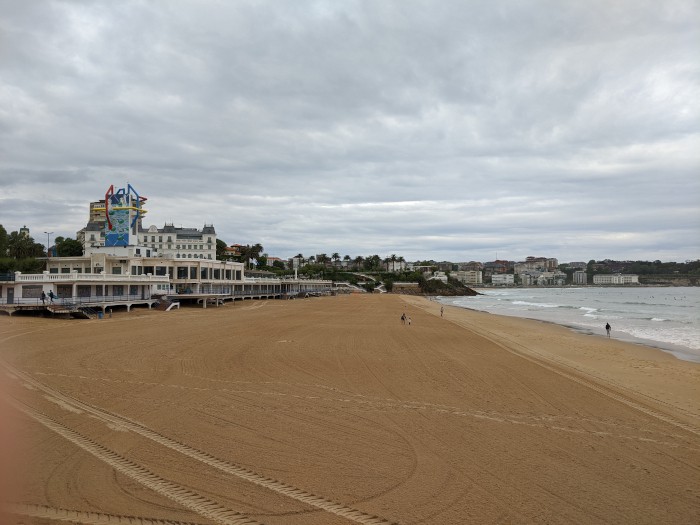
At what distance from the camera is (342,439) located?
9398 mm

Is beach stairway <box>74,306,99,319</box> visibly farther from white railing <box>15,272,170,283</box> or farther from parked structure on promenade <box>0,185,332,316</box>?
white railing <box>15,272,170,283</box>

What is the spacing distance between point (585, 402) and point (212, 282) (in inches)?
2091

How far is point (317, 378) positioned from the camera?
15.2m

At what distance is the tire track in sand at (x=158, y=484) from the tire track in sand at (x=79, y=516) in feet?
1.34

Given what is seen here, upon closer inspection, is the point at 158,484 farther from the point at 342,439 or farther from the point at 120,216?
the point at 120,216

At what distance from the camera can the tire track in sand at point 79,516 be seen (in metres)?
5.93

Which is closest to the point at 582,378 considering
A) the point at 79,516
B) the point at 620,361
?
the point at 620,361

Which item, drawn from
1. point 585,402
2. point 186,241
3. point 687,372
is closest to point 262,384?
point 585,402

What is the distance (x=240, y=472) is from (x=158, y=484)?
1.22 meters

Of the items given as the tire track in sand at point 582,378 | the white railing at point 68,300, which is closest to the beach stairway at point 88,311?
the white railing at point 68,300

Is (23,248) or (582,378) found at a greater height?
(23,248)

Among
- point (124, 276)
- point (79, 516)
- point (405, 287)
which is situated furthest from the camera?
point (405, 287)

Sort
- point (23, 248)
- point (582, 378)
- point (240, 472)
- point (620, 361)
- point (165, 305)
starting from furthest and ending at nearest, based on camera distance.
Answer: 1. point (23, 248)
2. point (165, 305)
3. point (620, 361)
4. point (582, 378)
5. point (240, 472)

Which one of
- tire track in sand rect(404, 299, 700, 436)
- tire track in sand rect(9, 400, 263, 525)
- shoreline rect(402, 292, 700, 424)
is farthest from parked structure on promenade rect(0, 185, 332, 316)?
shoreline rect(402, 292, 700, 424)
